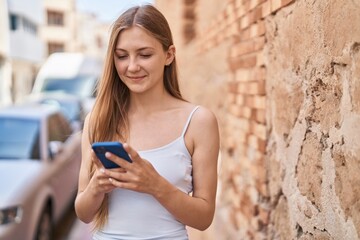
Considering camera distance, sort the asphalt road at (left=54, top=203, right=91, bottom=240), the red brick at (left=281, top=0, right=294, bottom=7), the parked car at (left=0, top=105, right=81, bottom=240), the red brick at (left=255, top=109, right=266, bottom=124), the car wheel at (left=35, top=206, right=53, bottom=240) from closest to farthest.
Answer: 1. the red brick at (left=281, top=0, right=294, bottom=7)
2. the red brick at (left=255, top=109, right=266, bottom=124)
3. the parked car at (left=0, top=105, right=81, bottom=240)
4. the car wheel at (left=35, top=206, right=53, bottom=240)
5. the asphalt road at (left=54, top=203, right=91, bottom=240)

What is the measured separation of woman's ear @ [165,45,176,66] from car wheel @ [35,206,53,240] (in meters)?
3.15

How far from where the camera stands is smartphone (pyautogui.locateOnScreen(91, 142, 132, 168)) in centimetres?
136

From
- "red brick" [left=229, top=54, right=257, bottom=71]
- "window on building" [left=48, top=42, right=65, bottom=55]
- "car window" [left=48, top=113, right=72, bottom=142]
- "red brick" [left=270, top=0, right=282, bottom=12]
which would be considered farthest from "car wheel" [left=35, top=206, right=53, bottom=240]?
"window on building" [left=48, top=42, right=65, bottom=55]

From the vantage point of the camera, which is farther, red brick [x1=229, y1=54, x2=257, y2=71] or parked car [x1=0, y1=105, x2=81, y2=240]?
parked car [x1=0, y1=105, x2=81, y2=240]

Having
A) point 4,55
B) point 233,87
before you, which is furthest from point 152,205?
point 4,55

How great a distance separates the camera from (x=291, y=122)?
2.02 m

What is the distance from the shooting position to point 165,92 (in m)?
1.78

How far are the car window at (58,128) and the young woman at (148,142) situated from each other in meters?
4.03

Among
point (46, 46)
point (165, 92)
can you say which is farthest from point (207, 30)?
point (46, 46)

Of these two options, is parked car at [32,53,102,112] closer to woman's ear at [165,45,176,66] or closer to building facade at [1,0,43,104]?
building facade at [1,0,43,104]

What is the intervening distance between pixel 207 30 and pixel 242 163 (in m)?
2.29

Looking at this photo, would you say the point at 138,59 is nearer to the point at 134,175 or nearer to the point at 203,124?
the point at 203,124

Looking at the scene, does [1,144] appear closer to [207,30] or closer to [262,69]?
[207,30]

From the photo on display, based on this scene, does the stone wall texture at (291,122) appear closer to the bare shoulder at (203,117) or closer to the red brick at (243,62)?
the red brick at (243,62)
